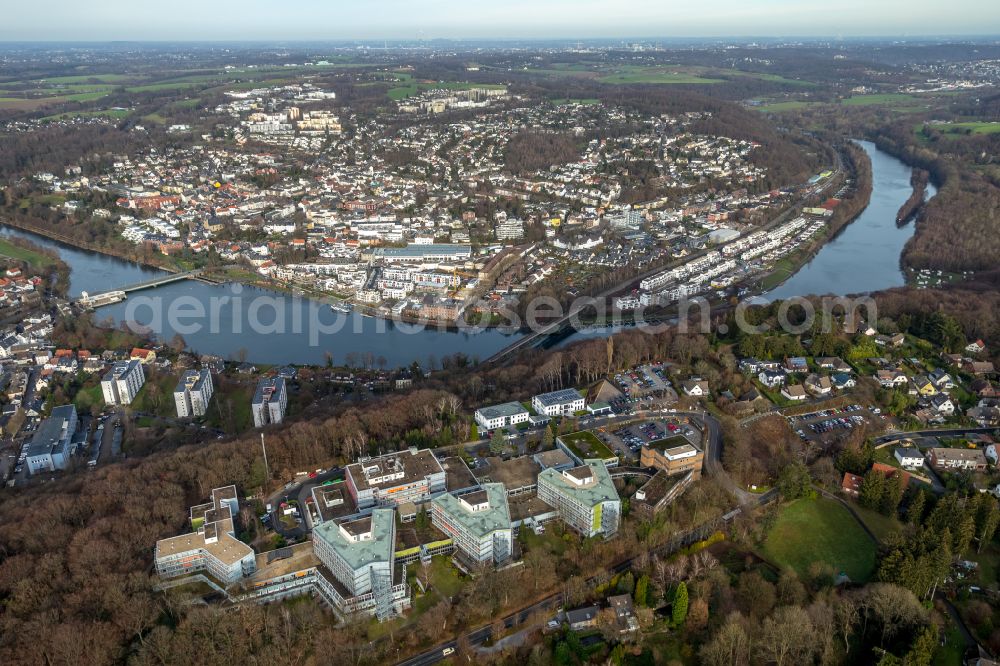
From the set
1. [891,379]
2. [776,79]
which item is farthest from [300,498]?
[776,79]

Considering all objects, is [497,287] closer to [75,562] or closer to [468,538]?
[468,538]

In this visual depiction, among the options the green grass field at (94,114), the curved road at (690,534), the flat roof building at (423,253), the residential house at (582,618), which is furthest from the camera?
the green grass field at (94,114)

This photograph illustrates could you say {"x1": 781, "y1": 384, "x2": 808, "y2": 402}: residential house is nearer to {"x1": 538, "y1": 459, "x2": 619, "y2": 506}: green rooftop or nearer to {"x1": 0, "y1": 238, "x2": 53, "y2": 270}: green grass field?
{"x1": 538, "y1": 459, "x2": 619, "y2": 506}: green rooftop

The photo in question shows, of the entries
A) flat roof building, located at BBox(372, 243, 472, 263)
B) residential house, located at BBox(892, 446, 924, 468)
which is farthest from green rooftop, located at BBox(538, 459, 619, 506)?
flat roof building, located at BBox(372, 243, 472, 263)

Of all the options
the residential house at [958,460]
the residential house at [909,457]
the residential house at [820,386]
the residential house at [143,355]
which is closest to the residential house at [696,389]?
the residential house at [820,386]

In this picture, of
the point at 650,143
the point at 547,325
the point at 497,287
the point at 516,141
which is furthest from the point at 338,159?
the point at 547,325

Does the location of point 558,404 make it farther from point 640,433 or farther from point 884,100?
point 884,100

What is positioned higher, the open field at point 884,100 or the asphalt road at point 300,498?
the open field at point 884,100

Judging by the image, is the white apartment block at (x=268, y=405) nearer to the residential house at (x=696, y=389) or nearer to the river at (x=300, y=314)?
the river at (x=300, y=314)
